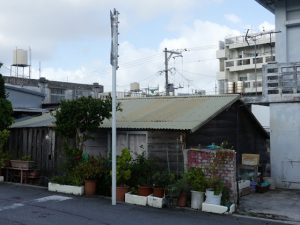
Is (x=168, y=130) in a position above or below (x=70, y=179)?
above

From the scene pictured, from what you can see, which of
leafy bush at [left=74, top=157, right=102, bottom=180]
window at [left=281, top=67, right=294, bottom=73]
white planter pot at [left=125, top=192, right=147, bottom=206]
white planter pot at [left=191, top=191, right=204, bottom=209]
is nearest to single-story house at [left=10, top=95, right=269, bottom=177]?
leafy bush at [left=74, top=157, right=102, bottom=180]

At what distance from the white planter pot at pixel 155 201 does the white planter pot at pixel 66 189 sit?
2.79m

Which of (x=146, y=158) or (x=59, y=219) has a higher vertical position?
(x=146, y=158)

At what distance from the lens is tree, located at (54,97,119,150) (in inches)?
576

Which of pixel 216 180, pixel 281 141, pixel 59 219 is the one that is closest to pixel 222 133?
pixel 281 141

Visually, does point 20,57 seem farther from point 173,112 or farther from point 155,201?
point 155,201

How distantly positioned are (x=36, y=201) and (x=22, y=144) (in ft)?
20.4

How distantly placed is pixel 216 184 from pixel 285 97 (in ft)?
17.3

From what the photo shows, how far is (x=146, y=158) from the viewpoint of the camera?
1453 centimetres

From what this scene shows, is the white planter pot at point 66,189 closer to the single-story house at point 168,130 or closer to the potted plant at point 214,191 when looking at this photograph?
the single-story house at point 168,130

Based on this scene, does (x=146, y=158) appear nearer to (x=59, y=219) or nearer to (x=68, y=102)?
(x=68, y=102)

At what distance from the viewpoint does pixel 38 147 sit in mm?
17922

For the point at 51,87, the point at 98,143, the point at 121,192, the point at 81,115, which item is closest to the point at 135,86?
the point at 51,87

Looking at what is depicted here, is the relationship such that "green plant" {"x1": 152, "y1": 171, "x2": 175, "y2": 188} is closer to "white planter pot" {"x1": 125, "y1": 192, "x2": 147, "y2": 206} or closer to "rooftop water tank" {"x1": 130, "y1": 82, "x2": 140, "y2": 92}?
"white planter pot" {"x1": 125, "y1": 192, "x2": 147, "y2": 206}
